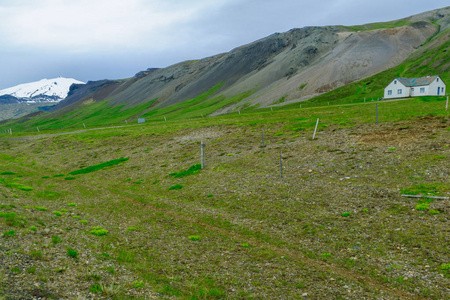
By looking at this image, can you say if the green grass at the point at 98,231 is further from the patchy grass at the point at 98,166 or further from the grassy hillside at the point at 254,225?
the patchy grass at the point at 98,166

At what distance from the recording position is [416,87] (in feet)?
366

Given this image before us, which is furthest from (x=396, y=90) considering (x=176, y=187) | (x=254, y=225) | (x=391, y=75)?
(x=254, y=225)

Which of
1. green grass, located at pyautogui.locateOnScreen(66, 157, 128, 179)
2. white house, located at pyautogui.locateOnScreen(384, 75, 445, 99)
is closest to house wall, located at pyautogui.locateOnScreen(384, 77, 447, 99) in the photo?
white house, located at pyautogui.locateOnScreen(384, 75, 445, 99)

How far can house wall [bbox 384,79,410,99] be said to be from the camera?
368 ft

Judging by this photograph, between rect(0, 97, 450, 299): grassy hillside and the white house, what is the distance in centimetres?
8892

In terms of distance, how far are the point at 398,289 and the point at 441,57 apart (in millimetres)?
180618

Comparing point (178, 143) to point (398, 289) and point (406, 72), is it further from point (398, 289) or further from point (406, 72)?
point (406, 72)

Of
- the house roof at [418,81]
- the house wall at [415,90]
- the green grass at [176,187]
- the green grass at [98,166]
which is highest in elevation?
the house roof at [418,81]

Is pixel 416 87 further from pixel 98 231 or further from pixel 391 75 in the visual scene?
pixel 98 231

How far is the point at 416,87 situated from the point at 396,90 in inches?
279

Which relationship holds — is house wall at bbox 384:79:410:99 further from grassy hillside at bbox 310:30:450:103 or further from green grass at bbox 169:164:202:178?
green grass at bbox 169:164:202:178

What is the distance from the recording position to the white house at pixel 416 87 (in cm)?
10800

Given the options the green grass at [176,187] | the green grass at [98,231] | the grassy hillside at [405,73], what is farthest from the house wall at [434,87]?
the green grass at [98,231]

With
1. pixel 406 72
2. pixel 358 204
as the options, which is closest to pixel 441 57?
pixel 406 72
